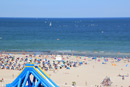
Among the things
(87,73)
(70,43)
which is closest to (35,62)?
(87,73)

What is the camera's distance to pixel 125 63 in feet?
137

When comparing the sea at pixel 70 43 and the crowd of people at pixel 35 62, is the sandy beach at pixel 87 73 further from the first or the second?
the sea at pixel 70 43

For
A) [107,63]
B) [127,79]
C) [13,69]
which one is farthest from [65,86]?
[107,63]

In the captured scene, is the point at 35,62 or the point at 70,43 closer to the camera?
the point at 35,62

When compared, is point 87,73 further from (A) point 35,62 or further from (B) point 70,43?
(B) point 70,43

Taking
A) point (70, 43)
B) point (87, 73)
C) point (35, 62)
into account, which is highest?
point (70, 43)

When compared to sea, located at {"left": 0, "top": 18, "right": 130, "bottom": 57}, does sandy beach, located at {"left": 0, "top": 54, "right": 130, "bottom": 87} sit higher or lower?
Answer: lower

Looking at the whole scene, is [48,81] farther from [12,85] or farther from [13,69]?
[13,69]

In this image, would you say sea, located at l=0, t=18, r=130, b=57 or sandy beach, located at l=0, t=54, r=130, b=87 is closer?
sandy beach, located at l=0, t=54, r=130, b=87

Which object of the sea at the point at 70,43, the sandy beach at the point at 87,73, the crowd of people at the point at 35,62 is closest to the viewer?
the sandy beach at the point at 87,73

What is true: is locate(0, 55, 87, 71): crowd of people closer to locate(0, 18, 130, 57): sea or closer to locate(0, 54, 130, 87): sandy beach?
locate(0, 54, 130, 87): sandy beach

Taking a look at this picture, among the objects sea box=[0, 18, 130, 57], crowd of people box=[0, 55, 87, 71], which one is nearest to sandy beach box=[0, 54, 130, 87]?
crowd of people box=[0, 55, 87, 71]

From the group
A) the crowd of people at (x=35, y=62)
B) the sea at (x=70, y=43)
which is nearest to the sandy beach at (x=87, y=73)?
the crowd of people at (x=35, y=62)

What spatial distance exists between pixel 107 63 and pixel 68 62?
232 inches
